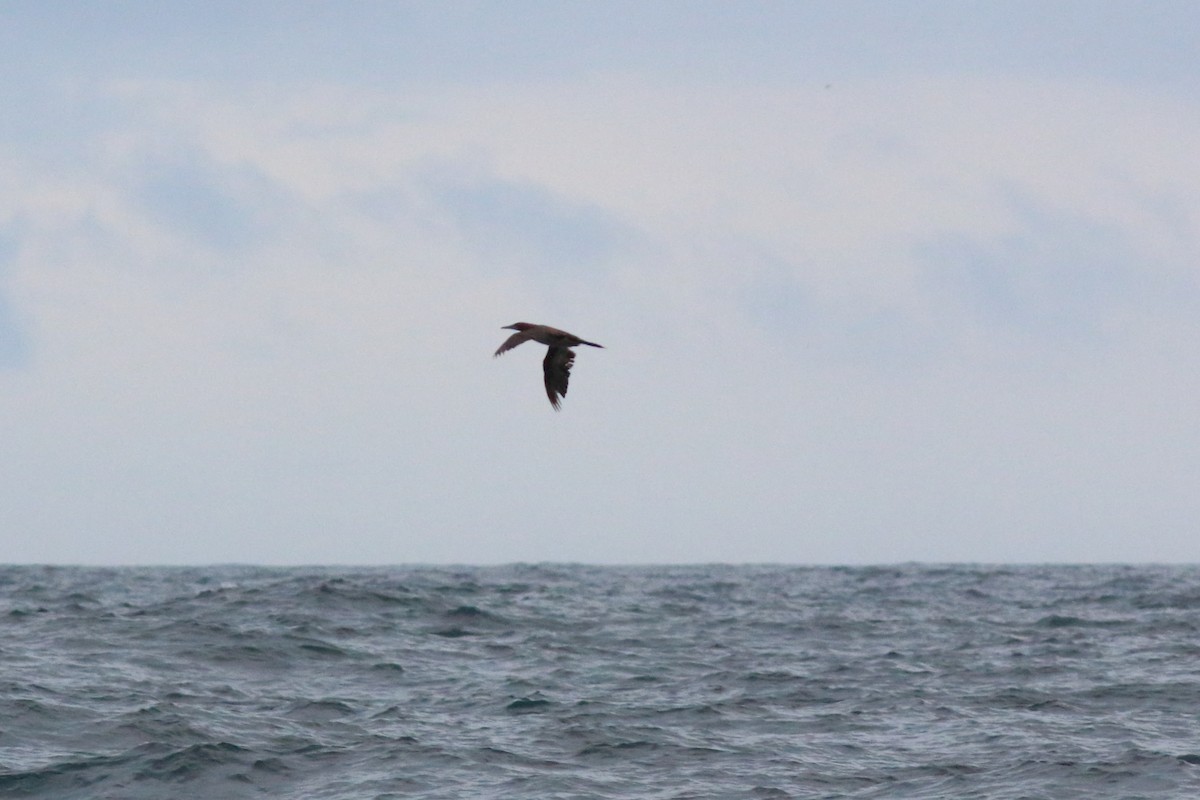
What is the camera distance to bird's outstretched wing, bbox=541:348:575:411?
57.4ft

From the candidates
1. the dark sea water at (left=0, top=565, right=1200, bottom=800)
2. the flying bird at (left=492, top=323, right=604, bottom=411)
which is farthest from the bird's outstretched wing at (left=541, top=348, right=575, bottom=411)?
the dark sea water at (left=0, top=565, right=1200, bottom=800)

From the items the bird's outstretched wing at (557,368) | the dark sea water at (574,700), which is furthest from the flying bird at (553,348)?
the dark sea water at (574,700)

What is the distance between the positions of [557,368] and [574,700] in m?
3.89

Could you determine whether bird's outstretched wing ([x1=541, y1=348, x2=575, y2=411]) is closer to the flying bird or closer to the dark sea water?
the flying bird

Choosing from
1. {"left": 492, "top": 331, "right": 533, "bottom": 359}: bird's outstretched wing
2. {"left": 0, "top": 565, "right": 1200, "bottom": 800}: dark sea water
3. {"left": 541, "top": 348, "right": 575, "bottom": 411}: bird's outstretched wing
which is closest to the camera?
{"left": 0, "top": 565, "right": 1200, "bottom": 800}: dark sea water

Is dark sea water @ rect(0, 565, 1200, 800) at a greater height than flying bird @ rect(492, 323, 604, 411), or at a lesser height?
lesser

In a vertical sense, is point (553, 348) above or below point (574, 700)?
above

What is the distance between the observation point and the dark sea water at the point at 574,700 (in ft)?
42.7

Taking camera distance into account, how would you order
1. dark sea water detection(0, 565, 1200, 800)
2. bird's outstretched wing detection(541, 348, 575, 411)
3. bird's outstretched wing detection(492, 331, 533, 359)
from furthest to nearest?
bird's outstretched wing detection(541, 348, 575, 411) → bird's outstretched wing detection(492, 331, 533, 359) → dark sea water detection(0, 565, 1200, 800)

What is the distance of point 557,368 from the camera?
17656 mm

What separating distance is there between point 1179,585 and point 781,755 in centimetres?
2666

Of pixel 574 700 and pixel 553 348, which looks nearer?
pixel 574 700

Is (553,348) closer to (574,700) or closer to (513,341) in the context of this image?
(513,341)

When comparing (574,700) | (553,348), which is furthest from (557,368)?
(574,700)
